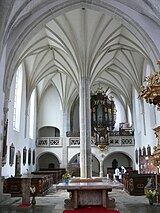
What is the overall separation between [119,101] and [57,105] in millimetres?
7370

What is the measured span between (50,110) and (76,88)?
505 cm

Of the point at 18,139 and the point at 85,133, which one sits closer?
the point at 85,133

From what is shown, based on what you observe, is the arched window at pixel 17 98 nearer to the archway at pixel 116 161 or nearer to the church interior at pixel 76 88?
the church interior at pixel 76 88

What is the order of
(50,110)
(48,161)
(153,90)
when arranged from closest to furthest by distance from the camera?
(153,90)
(50,110)
(48,161)

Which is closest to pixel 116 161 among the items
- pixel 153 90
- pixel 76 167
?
pixel 76 167

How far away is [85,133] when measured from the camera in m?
16.8

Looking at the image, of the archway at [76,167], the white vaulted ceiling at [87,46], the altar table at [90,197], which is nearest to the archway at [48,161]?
the archway at [76,167]

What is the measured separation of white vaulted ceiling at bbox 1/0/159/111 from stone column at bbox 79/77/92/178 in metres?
0.95

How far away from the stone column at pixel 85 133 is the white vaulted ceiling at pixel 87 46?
3.10 feet

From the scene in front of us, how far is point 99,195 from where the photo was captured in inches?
350

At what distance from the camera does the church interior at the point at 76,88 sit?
40.9ft

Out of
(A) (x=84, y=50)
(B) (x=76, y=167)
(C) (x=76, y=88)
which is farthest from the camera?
(B) (x=76, y=167)

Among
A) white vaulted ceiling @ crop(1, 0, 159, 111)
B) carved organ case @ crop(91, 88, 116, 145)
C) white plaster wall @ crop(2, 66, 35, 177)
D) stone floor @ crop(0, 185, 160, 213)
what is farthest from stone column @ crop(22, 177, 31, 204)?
carved organ case @ crop(91, 88, 116, 145)

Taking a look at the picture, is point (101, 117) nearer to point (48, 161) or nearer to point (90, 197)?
point (48, 161)
